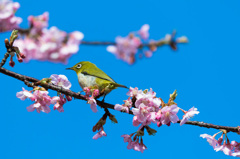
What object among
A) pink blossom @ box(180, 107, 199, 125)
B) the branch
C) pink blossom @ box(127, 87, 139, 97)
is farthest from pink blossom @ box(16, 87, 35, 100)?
pink blossom @ box(180, 107, 199, 125)

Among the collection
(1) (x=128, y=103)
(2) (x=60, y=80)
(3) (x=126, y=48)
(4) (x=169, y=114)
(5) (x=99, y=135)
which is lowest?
(5) (x=99, y=135)

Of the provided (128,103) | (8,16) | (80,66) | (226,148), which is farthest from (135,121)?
(8,16)

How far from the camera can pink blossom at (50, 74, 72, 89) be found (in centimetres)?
452

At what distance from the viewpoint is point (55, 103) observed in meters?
4.46

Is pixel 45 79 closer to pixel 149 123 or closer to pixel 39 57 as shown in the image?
pixel 39 57

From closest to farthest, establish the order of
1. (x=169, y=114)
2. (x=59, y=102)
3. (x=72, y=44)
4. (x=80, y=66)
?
(x=72, y=44), (x=169, y=114), (x=59, y=102), (x=80, y=66)

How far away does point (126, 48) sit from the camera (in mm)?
4590

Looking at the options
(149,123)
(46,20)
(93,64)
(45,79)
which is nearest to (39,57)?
(45,79)

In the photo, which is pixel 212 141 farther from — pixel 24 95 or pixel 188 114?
pixel 24 95

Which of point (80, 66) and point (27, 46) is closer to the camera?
point (27, 46)

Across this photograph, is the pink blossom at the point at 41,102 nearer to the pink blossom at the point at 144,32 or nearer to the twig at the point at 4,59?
the twig at the point at 4,59

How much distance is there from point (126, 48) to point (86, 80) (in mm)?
855

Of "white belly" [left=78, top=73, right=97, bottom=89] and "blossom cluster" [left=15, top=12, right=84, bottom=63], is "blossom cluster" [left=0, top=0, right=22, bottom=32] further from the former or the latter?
"white belly" [left=78, top=73, right=97, bottom=89]

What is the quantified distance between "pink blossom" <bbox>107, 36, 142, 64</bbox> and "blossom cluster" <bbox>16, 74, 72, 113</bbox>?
2.67 ft
